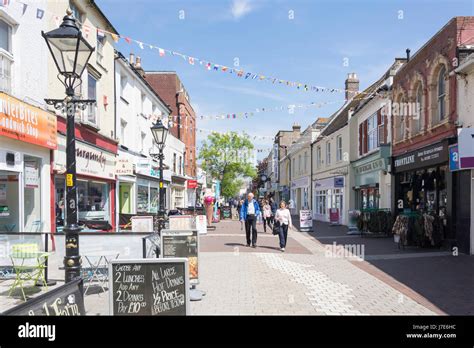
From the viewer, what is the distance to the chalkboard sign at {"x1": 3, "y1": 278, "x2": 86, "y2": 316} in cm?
299

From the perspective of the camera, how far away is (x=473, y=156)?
33.2ft

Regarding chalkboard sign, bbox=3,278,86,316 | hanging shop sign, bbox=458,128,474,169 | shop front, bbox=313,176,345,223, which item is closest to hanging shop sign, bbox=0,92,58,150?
chalkboard sign, bbox=3,278,86,316

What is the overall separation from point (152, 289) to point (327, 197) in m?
24.9

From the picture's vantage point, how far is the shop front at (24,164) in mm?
9008

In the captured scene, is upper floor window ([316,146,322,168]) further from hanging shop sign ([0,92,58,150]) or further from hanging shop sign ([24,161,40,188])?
hanging shop sign ([24,161,40,188])

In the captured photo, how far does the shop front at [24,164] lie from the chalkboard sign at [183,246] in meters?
4.90

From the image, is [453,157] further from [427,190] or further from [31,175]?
[31,175]

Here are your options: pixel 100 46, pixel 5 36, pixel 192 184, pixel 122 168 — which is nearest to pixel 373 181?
pixel 122 168

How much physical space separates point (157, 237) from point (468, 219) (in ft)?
27.8

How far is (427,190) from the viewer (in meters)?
13.8

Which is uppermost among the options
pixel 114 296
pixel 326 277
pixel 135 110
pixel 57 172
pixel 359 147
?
pixel 135 110

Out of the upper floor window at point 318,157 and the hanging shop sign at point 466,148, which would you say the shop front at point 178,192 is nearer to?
the upper floor window at point 318,157
